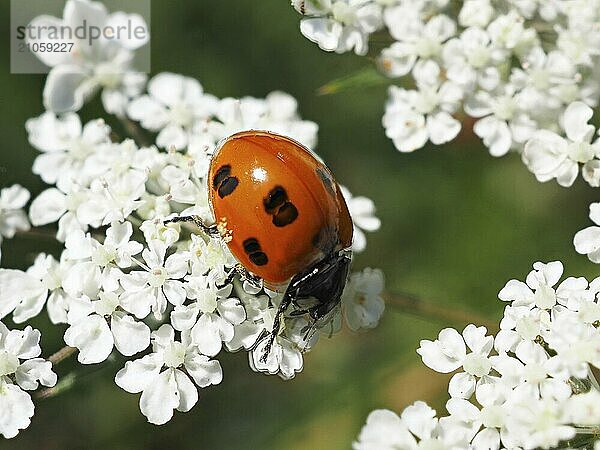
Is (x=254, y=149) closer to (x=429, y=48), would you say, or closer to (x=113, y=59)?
(x=429, y=48)

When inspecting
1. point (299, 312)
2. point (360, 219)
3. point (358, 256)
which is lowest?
point (358, 256)

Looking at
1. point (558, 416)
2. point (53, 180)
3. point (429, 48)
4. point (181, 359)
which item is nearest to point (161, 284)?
point (181, 359)

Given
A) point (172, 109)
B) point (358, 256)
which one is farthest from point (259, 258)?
point (358, 256)

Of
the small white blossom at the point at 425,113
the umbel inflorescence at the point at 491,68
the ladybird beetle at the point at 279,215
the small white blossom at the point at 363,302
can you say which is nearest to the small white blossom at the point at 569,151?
the umbel inflorescence at the point at 491,68

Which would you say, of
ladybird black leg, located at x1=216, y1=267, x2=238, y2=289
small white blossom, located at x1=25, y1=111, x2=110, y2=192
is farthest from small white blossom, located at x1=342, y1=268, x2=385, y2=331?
small white blossom, located at x1=25, y1=111, x2=110, y2=192

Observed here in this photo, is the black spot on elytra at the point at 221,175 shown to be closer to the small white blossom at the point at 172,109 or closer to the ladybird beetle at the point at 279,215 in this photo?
the ladybird beetle at the point at 279,215

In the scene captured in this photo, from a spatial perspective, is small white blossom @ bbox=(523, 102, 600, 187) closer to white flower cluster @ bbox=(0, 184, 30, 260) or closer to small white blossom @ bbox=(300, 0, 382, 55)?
small white blossom @ bbox=(300, 0, 382, 55)

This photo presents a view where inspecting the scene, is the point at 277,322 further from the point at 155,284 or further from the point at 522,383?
the point at 522,383
